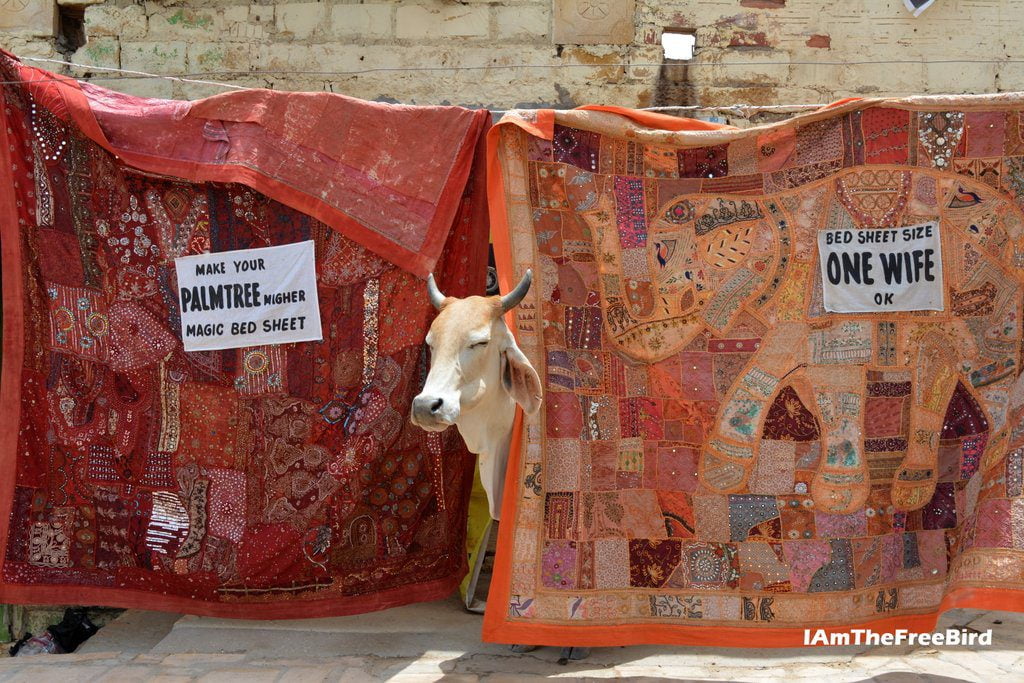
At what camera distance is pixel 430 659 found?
4.32 metres

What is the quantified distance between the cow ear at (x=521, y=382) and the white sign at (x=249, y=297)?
1.08 m

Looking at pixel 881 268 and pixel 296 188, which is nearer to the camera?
pixel 881 268

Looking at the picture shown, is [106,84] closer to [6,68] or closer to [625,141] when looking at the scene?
[6,68]

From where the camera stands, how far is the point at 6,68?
177 inches

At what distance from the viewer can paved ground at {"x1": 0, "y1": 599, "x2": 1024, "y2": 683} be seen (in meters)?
4.09

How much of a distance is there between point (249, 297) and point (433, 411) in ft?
4.68

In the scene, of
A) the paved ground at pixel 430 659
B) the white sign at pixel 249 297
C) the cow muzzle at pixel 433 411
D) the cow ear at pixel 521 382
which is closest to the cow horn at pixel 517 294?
the cow ear at pixel 521 382

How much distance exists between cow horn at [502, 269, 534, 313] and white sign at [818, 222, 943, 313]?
1.25m

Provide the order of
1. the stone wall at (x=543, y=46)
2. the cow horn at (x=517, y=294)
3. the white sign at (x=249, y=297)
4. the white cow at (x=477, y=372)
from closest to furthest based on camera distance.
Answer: the white cow at (x=477, y=372)
the cow horn at (x=517, y=294)
the white sign at (x=249, y=297)
the stone wall at (x=543, y=46)

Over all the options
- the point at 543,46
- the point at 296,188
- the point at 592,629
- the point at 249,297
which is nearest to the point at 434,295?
the point at 296,188

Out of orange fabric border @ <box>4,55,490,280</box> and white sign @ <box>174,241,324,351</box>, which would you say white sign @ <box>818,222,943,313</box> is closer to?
orange fabric border @ <box>4,55,490,280</box>

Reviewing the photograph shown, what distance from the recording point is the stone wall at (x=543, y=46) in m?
5.57

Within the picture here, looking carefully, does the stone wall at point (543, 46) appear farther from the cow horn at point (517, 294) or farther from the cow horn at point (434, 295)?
the cow horn at point (517, 294)

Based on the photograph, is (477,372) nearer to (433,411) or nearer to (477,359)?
(477,359)
